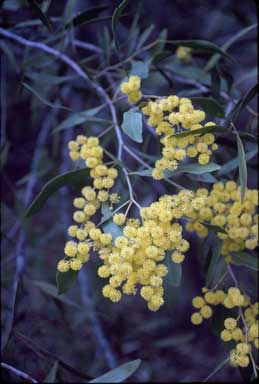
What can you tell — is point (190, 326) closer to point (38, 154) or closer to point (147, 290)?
point (38, 154)

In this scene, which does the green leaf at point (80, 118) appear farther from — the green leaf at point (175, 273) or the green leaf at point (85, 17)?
the green leaf at point (175, 273)

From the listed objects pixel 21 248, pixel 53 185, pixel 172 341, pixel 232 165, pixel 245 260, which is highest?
pixel 53 185

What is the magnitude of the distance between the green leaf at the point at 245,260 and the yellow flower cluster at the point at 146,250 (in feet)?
1.02

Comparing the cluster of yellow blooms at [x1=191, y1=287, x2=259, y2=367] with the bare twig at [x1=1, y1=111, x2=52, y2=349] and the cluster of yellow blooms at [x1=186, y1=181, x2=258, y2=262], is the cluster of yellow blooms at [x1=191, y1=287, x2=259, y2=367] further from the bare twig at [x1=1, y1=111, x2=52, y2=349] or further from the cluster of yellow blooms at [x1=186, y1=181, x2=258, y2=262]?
the bare twig at [x1=1, y1=111, x2=52, y2=349]

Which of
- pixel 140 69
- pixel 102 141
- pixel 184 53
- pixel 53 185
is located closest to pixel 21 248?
pixel 102 141

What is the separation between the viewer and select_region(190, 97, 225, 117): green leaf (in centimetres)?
131

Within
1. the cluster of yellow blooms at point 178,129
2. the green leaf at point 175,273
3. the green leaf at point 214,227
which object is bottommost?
the green leaf at point 175,273

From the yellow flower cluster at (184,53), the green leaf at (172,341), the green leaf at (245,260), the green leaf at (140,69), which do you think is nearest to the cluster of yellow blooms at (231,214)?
the green leaf at (245,260)

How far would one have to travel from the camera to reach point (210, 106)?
133 centimetres

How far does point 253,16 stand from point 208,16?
333 millimetres

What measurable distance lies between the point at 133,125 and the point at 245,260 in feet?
1.68

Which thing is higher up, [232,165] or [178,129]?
[178,129]

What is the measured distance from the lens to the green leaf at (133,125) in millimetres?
1178

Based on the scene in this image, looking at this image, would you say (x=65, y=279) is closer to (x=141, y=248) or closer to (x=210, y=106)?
(x=141, y=248)
